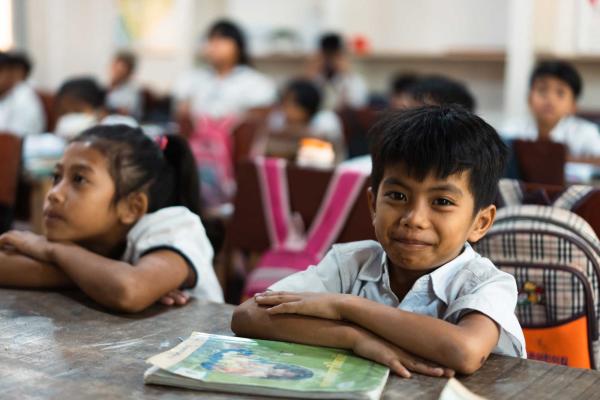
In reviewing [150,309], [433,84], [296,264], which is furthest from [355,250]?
[433,84]

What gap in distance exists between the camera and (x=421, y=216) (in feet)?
4.51

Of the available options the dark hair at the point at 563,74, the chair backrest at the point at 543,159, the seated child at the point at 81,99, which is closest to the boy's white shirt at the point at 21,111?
the seated child at the point at 81,99

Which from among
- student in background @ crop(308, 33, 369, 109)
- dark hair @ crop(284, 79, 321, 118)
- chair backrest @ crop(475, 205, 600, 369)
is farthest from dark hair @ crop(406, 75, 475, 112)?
student in background @ crop(308, 33, 369, 109)

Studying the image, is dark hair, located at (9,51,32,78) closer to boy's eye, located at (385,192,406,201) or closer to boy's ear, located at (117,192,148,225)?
boy's ear, located at (117,192,148,225)

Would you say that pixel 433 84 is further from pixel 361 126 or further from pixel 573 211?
pixel 361 126

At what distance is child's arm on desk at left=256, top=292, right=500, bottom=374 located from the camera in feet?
3.94

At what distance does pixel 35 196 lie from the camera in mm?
3648

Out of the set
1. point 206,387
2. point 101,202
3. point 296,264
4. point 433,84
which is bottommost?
point 296,264

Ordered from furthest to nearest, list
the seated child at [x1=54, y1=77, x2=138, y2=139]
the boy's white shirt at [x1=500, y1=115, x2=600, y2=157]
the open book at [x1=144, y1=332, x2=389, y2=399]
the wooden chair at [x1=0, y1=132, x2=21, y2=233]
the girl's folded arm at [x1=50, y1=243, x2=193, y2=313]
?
the seated child at [x1=54, y1=77, x2=138, y2=139]
the boy's white shirt at [x1=500, y1=115, x2=600, y2=157]
the wooden chair at [x1=0, y1=132, x2=21, y2=233]
the girl's folded arm at [x1=50, y1=243, x2=193, y2=313]
the open book at [x1=144, y1=332, x2=389, y2=399]

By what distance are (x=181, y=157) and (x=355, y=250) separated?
63 centimetres

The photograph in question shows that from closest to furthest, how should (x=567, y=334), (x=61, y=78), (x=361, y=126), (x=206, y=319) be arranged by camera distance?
1. (x=206, y=319)
2. (x=567, y=334)
3. (x=361, y=126)
4. (x=61, y=78)

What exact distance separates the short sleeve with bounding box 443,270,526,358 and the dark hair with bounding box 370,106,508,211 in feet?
0.49

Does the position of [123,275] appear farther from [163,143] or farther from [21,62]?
[21,62]

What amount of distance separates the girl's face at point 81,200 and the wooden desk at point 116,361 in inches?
9.8
